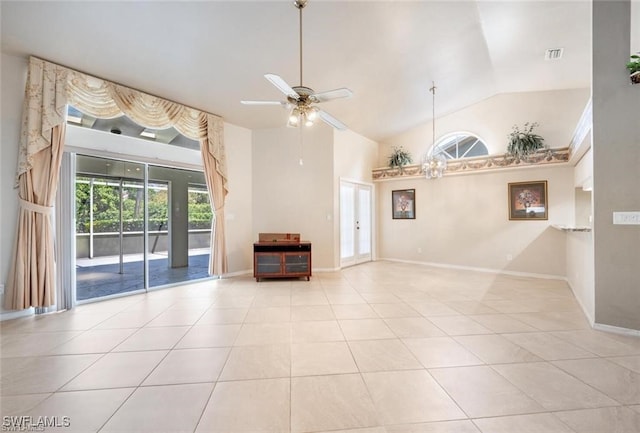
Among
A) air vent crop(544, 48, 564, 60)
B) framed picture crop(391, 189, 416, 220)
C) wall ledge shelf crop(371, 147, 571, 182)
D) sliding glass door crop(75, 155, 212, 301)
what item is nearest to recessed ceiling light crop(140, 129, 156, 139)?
sliding glass door crop(75, 155, 212, 301)

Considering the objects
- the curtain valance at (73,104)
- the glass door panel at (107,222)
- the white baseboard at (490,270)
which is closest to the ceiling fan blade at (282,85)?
the curtain valance at (73,104)

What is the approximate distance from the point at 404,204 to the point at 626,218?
4732mm

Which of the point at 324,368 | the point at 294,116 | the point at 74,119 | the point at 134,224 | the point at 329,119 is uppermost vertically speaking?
the point at 74,119

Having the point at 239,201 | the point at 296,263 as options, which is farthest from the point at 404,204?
the point at 239,201

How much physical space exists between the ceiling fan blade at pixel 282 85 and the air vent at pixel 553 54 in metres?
4.57

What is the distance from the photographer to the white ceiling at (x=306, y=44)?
3.06 m

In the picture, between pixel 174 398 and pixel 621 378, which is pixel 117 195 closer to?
pixel 174 398

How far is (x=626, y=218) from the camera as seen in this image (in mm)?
2916

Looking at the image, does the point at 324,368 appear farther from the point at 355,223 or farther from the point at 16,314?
the point at 355,223

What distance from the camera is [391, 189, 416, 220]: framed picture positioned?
7.40 meters

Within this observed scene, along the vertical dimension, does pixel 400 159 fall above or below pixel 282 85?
above

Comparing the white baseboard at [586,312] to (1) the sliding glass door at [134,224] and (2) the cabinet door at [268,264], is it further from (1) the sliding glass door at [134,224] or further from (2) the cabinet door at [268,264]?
(1) the sliding glass door at [134,224]

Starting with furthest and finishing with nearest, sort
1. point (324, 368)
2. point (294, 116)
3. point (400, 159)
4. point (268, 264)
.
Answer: point (400, 159) < point (268, 264) < point (294, 116) < point (324, 368)

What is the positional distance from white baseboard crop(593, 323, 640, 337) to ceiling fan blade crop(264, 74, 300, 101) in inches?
164
